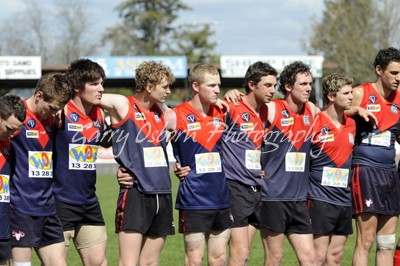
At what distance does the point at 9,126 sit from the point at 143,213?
59.8 inches

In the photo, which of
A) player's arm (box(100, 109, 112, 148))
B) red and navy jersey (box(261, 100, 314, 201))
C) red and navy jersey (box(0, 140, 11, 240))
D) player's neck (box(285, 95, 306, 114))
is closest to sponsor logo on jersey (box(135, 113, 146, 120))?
player's arm (box(100, 109, 112, 148))

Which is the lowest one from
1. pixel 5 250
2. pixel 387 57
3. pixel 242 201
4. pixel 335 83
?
pixel 5 250

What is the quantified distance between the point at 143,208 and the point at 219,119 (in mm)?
1221

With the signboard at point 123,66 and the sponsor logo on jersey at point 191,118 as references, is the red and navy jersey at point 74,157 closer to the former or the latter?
the sponsor logo on jersey at point 191,118

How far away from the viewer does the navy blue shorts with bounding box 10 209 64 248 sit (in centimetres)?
646

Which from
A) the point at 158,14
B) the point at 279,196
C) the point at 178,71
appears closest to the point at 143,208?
the point at 279,196

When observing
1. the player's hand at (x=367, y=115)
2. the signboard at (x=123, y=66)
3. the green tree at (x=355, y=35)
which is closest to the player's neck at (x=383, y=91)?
the player's hand at (x=367, y=115)

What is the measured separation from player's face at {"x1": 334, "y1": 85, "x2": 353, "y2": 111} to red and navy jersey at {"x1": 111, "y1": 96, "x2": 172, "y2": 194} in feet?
6.72

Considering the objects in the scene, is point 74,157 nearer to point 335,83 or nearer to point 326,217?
point 326,217

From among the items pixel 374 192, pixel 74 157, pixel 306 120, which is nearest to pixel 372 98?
pixel 306 120

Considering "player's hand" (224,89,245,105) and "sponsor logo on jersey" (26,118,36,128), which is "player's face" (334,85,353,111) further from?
"sponsor logo on jersey" (26,118,36,128)

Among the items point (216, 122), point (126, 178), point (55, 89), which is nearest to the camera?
point (55, 89)

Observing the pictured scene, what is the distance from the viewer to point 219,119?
24.7 ft

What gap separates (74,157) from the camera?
22.5 feet
